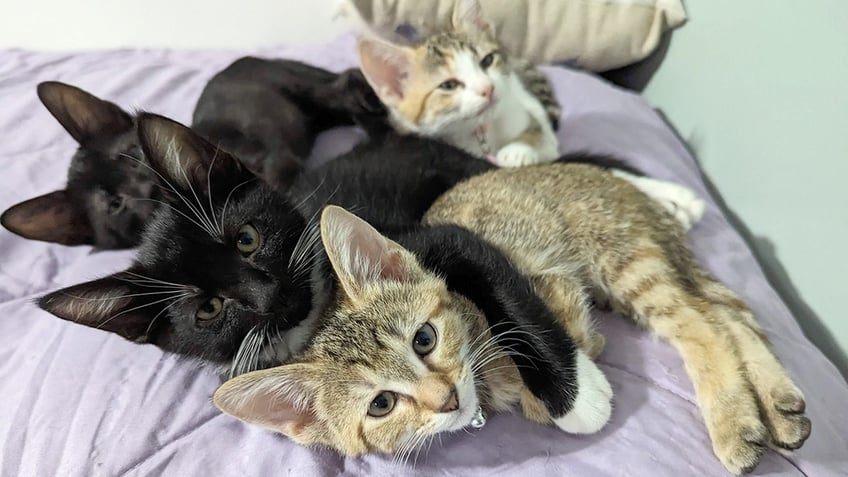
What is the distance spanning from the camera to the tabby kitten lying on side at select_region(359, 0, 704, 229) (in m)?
1.76

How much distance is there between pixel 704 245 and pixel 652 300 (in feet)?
1.04

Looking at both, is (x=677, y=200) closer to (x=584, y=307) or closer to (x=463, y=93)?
(x=584, y=307)

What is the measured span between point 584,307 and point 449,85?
35.6 inches

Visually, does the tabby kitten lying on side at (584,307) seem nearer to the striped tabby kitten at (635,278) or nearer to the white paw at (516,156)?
the striped tabby kitten at (635,278)

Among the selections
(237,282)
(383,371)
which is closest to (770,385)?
(383,371)

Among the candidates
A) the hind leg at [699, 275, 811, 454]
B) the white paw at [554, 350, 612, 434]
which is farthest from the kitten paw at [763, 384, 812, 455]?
the white paw at [554, 350, 612, 434]

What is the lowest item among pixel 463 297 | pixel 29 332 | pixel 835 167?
pixel 29 332

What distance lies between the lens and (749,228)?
149 centimetres

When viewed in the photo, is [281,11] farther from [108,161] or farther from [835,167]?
[835,167]

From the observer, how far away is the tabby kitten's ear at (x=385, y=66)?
1.76 meters

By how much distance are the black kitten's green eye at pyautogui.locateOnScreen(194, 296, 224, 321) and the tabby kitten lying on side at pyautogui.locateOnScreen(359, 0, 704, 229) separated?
0.92 meters

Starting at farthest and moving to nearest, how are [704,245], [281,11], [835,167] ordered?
1. [281,11]
2. [704,245]
3. [835,167]

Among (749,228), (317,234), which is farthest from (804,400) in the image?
(317,234)

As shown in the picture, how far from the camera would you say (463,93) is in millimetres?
1763
